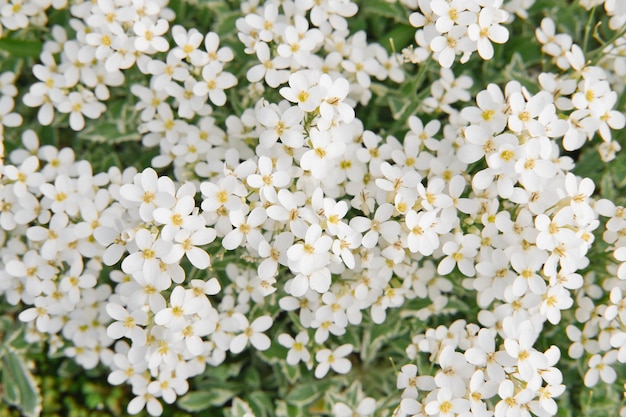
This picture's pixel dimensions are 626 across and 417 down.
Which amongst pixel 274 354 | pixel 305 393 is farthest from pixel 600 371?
pixel 274 354

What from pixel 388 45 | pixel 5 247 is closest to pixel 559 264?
pixel 388 45

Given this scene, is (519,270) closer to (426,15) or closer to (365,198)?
(365,198)

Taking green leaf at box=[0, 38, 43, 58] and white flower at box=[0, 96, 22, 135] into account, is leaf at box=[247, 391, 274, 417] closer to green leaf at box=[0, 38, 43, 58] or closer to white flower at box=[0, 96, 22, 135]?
white flower at box=[0, 96, 22, 135]

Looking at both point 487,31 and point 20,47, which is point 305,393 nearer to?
point 487,31

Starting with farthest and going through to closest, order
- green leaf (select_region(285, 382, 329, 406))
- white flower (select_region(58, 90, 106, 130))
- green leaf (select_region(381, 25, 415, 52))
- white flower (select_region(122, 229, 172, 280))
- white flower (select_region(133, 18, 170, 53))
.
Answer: green leaf (select_region(381, 25, 415, 52)), green leaf (select_region(285, 382, 329, 406)), white flower (select_region(58, 90, 106, 130)), white flower (select_region(133, 18, 170, 53)), white flower (select_region(122, 229, 172, 280))

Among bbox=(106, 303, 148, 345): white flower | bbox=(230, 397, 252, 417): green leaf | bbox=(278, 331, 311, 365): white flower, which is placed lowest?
bbox=(230, 397, 252, 417): green leaf

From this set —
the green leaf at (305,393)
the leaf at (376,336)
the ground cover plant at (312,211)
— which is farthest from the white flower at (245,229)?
the green leaf at (305,393)

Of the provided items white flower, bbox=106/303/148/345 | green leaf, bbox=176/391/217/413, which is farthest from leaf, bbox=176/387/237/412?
white flower, bbox=106/303/148/345
